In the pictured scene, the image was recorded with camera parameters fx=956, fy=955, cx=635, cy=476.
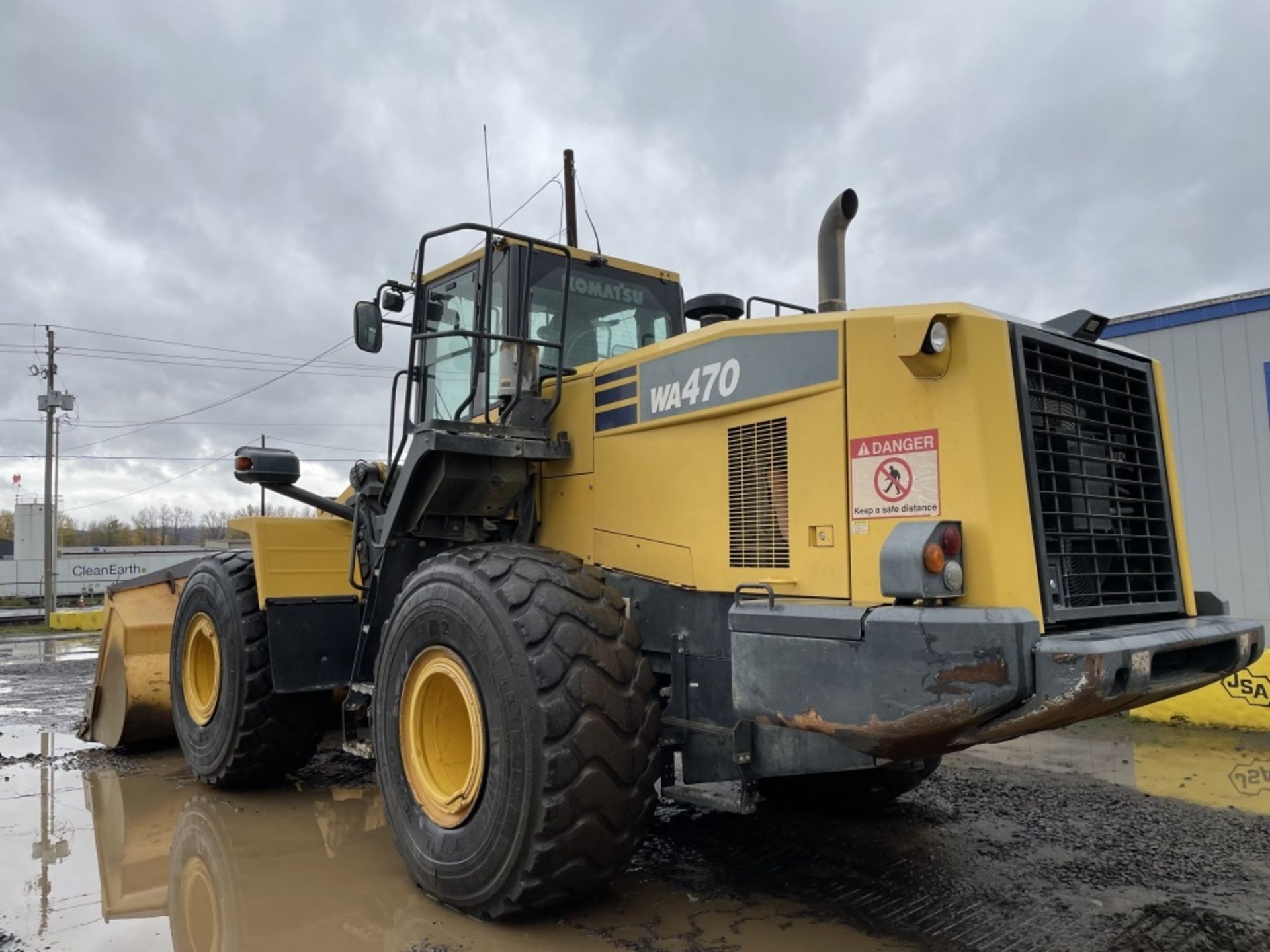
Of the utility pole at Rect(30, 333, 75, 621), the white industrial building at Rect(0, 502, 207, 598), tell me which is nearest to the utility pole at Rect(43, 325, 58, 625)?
the utility pole at Rect(30, 333, 75, 621)

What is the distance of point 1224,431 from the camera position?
1017cm

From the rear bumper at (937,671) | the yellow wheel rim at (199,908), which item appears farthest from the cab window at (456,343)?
the yellow wheel rim at (199,908)

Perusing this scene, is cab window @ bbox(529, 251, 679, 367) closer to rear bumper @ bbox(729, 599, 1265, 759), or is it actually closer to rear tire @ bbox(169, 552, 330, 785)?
rear bumper @ bbox(729, 599, 1265, 759)

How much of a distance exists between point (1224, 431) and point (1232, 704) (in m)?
3.71

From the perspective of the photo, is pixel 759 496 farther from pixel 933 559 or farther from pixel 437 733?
pixel 437 733

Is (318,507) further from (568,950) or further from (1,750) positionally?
(1,750)

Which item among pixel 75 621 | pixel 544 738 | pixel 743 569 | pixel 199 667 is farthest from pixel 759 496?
pixel 75 621

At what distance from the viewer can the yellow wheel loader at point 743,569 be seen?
126 inches

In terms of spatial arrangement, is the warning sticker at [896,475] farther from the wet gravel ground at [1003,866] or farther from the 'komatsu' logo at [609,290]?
the 'komatsu' logo at [609,290]

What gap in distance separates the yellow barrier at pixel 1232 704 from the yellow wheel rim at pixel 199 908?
6.73 metres

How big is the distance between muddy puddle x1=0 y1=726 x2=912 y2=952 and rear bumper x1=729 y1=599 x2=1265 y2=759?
0.97 m

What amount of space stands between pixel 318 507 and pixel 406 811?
7.83 ft

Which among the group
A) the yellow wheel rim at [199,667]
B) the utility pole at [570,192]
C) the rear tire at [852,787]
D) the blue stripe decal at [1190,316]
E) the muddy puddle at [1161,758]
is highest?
the utility pole at [570,192]

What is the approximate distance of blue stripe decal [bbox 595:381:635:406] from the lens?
14.7ft
